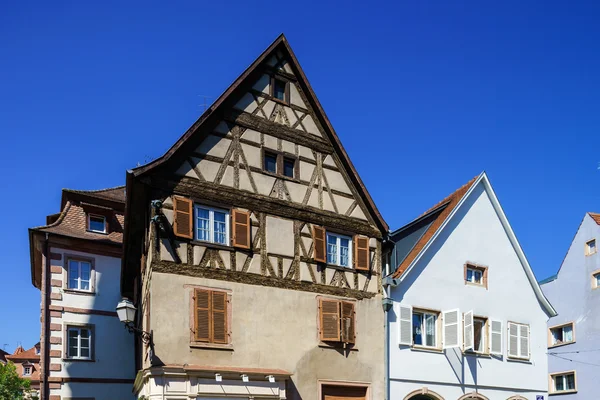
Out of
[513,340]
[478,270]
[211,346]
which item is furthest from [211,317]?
[513,340]

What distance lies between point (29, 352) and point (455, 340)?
186 ft

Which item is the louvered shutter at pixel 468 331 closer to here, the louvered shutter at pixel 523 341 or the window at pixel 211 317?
the louvered shutter at pixel 523 341

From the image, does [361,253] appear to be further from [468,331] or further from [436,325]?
[468,331]

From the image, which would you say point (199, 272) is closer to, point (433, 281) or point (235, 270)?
point (235, 270)

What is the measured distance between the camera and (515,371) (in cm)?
2144

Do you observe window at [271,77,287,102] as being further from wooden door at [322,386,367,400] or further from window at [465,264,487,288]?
window at [465,264,487,288]

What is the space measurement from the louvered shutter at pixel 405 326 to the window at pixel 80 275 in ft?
41.2

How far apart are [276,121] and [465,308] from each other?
9.09 meters

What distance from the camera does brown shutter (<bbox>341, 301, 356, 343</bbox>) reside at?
1752cm

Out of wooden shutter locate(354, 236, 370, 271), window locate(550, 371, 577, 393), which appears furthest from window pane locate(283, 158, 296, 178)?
window locate(550, 371, 577, 393)

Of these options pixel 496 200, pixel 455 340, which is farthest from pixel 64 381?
pixel 496 200

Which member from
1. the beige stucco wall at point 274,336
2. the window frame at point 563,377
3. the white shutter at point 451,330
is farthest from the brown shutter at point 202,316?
the window frame at point 563,377

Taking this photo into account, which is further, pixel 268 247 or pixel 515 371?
pixel 515 371

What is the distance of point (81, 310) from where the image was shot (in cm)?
2367
